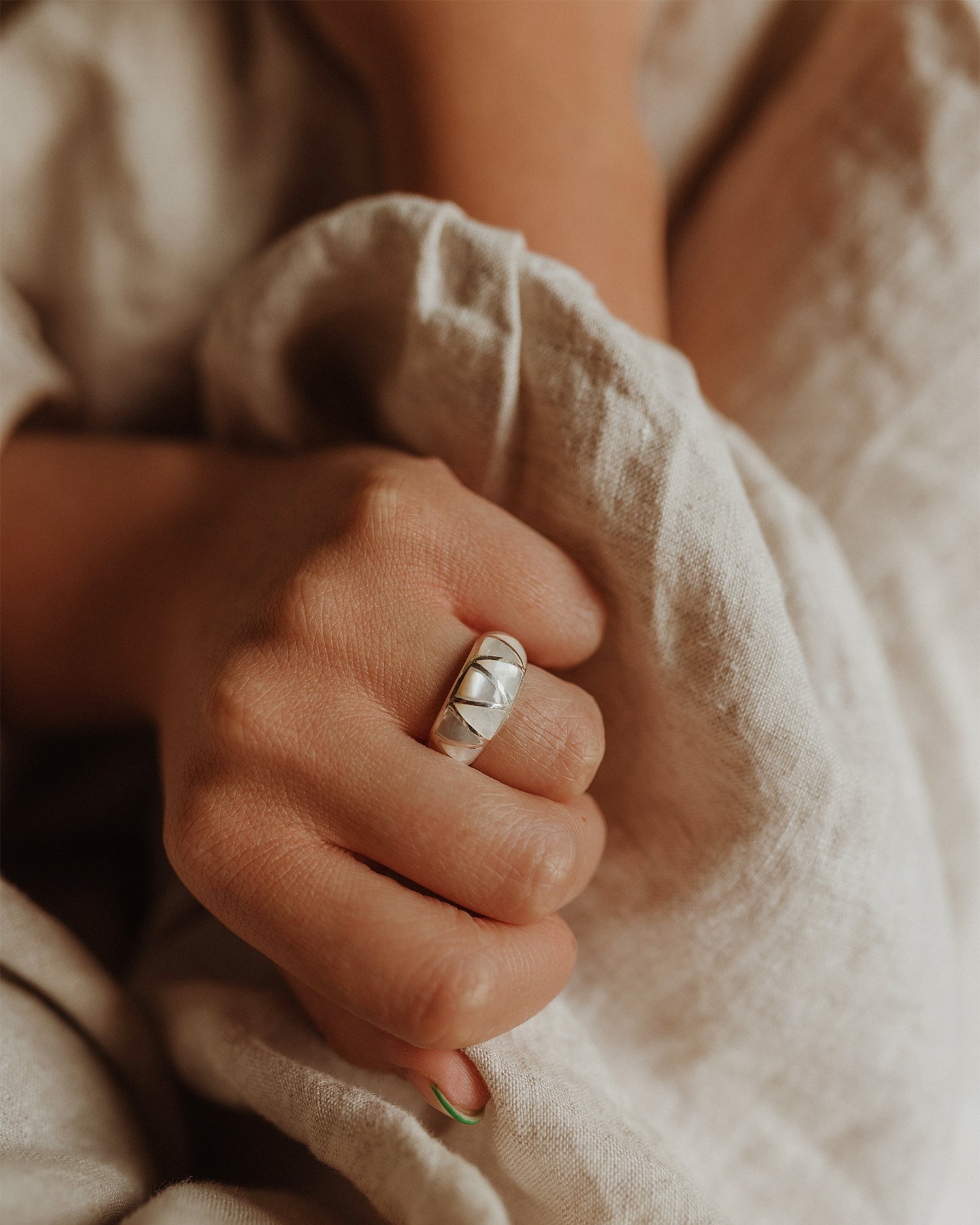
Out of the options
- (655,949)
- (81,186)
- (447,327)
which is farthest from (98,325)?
(655,949)

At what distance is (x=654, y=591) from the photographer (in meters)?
0.45

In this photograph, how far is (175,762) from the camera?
450 mm

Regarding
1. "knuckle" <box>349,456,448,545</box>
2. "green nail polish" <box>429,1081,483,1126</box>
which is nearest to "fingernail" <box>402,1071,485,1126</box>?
"green nail polish" <box>429,1081,483,1126</box>

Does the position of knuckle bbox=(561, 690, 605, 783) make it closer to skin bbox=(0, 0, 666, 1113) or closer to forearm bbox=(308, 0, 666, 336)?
skin bbox=(0, 0, 666, 1113)

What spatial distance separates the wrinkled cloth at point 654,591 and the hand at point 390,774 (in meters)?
0.05

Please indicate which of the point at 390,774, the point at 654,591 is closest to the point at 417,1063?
the point at 390,774

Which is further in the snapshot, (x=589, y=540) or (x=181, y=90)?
(x=181, y=90)

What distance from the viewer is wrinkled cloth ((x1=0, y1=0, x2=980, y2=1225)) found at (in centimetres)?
44

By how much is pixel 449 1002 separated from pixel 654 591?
218 mm

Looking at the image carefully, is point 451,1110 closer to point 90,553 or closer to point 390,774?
point 390,774

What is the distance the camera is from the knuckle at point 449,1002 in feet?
1.20

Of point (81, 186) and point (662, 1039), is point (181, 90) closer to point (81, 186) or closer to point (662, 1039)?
point (81, 186)

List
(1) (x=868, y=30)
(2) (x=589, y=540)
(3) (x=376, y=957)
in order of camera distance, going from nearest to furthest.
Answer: (3) (x=376, y=957)
(2) (x=589, y=540)
(1) (x=868, y=30)

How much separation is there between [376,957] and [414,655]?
5.4 inches
